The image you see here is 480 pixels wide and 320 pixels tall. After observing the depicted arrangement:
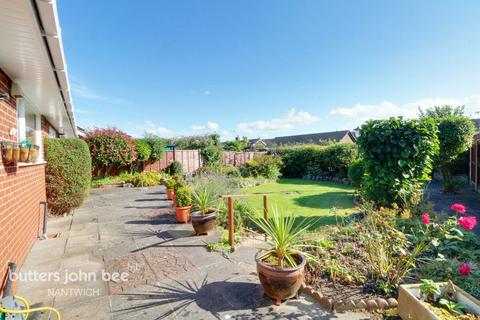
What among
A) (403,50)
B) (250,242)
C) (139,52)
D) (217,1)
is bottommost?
(250,242)

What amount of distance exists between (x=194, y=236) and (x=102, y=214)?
3.48 metres

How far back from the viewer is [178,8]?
771 cm

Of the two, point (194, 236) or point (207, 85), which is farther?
point (207, 85)

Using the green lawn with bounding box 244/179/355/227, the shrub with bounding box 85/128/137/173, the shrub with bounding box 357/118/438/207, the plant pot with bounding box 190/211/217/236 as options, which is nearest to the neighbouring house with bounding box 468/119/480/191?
the green lawn with bounding box 244/179/355/227

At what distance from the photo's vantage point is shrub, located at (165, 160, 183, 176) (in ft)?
46.1

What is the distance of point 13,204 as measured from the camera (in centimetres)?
299

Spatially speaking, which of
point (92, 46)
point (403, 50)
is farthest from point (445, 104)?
point (92, 46)

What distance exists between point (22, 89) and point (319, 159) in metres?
14.3

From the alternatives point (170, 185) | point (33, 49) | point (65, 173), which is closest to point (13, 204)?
point (33, 49)

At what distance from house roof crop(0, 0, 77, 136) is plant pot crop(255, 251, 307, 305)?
3.05 m

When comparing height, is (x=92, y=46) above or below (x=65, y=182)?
above

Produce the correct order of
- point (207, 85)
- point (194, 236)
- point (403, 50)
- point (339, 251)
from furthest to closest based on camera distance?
1. point (207, 85)
2. point (403, 50)
3. point (194, 236)
4. point (339, 251)

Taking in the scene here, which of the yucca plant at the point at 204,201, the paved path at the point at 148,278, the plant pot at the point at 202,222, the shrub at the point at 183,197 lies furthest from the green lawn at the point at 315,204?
the paved path at the point at 148,278

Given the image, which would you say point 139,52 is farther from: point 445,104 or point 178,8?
point 445,104
